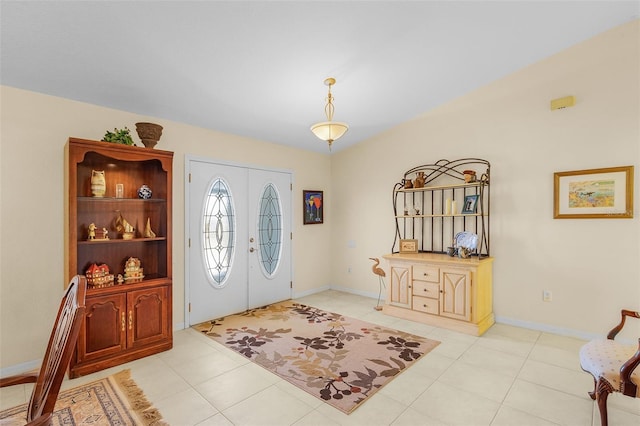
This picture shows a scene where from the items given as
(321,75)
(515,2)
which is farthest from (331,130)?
(515,2)

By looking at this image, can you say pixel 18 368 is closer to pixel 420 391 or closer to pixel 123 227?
pixel 123 227

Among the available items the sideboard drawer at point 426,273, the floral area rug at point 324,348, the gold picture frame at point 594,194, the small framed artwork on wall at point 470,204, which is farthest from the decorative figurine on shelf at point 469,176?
the floral area rug at point 324,348

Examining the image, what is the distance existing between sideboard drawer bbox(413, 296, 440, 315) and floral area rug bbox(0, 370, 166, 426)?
10.7ft

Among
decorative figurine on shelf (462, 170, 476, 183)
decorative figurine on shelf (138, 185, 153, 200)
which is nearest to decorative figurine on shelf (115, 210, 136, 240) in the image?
decorative figurine on shelf (138, 185, 153, 200)

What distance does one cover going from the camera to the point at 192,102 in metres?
3.56

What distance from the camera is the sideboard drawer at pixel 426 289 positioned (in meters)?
4.10

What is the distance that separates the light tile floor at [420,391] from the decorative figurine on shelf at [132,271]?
83cm

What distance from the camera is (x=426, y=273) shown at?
164 inches

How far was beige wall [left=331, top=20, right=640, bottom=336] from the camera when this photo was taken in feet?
11.0

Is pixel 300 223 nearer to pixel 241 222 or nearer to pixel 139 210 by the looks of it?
pixel 241 222

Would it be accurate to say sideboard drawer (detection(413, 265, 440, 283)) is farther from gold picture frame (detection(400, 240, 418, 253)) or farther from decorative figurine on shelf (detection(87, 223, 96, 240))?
decorative figurine on shelf (detection(87, 223, 96, 240))

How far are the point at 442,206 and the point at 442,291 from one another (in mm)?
1320

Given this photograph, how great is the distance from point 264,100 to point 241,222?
1857 millimetres

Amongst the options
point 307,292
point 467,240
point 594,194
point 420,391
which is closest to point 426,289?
point 467,240
